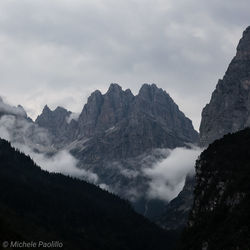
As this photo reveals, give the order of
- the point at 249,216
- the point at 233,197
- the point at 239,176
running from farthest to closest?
the point at 239,176
the point at 233,197
the point at 249,216

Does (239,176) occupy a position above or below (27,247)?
above

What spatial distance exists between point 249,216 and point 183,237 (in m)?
43.3

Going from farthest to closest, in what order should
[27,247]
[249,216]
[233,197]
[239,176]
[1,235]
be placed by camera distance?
[239,176] < [233,197] < [249,216] < [27,247] < [1,235]

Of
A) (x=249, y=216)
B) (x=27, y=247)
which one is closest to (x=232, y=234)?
(x=249, y=216)

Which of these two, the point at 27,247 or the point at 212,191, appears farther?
the point at 212,191

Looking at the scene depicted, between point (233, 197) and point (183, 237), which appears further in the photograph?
point (183, 237)

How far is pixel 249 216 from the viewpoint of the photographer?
15312 cm

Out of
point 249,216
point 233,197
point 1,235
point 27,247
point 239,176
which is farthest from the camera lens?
point 239,176

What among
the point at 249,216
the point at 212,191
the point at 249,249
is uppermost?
the point at 212,191

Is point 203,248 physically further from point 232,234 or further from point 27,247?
point 27,247

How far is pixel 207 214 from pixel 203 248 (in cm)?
3202

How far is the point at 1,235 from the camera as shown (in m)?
133

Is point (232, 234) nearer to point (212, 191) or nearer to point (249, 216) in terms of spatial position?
point (249, 216)

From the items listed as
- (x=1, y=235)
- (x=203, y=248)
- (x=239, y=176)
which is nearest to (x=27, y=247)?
(x=1, y=235)
